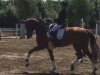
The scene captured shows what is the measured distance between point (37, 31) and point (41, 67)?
1.59 meters

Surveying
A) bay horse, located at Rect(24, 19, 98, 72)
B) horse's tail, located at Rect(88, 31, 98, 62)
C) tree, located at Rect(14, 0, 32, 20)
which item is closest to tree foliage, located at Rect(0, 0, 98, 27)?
tree, located at Rect(14, 0, 32, 20)

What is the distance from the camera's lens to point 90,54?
13.2m

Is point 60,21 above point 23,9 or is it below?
above

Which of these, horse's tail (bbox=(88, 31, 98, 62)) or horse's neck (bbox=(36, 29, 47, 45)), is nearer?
horse's tail (bbox=(88, 31, 98, 62))

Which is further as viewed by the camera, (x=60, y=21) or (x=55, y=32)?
(x=55, y=32)

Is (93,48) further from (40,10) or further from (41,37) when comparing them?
(40,10)

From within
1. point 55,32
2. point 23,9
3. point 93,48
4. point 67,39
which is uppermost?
point 55,32

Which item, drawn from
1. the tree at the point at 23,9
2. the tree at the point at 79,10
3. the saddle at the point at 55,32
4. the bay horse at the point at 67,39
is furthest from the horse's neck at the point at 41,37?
the tree at the point at 79,10

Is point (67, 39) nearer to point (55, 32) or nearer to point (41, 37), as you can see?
point (55, 32)

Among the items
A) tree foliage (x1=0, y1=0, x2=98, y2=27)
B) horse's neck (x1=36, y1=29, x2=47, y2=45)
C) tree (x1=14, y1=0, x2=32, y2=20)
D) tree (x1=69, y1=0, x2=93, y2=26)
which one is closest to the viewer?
horse's neck (x1=36, y1=29, x2=47, y2=45)

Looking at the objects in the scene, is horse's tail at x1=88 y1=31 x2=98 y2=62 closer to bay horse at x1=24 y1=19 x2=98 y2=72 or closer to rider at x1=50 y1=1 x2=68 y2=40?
bay horse at x1=24 y1=19 x2=98 y2=72

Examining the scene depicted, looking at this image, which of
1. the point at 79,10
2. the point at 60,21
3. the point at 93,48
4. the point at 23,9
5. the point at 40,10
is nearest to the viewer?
the point at 93,48

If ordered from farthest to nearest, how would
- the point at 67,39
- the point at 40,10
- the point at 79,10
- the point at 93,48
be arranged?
the point at 40,10, the point at 79,10, the point at 67,39, the point at 93,48

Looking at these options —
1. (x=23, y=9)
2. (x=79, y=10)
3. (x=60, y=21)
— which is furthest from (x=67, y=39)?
(x=79, y=10)
